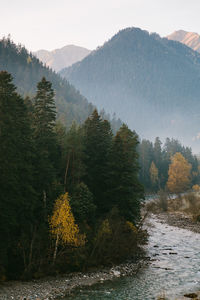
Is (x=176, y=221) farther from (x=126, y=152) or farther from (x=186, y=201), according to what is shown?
(x=126, y=152)

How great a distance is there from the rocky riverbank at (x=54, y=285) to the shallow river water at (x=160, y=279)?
0.98 m

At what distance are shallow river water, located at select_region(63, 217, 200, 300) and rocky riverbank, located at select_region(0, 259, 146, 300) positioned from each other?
0.98 m

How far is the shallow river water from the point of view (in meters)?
22.8

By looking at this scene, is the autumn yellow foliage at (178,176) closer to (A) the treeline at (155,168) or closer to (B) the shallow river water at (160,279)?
(A) the treeline at (155,168)

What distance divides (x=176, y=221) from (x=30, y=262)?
39.3 meters

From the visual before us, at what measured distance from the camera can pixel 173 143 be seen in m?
168

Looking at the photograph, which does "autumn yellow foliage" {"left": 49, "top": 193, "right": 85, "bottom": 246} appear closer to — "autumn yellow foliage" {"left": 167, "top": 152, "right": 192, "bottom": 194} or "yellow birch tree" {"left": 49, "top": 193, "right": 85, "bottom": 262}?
"yellow birch tree" {"left": 49, "top": 193, "right": 85, "bottom": 262}

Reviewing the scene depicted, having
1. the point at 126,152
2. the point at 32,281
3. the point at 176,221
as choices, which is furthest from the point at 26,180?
the point at 176,221

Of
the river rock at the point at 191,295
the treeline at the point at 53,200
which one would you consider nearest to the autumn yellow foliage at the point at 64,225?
the treeline at the point at 53,200

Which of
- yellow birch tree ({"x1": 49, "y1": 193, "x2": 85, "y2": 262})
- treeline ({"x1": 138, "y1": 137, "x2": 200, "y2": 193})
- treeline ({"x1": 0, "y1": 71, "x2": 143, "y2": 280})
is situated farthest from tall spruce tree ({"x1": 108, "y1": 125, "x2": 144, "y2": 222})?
treeline ({"x1": 138, "y1": 137, "x2": 200, "y2": 193})

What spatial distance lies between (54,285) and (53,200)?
9365 mm

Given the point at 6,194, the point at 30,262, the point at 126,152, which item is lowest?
the point at 30,262

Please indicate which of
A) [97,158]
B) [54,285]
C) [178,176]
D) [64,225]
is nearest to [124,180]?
[97,158]

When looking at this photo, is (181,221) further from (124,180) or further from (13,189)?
(13,189)
